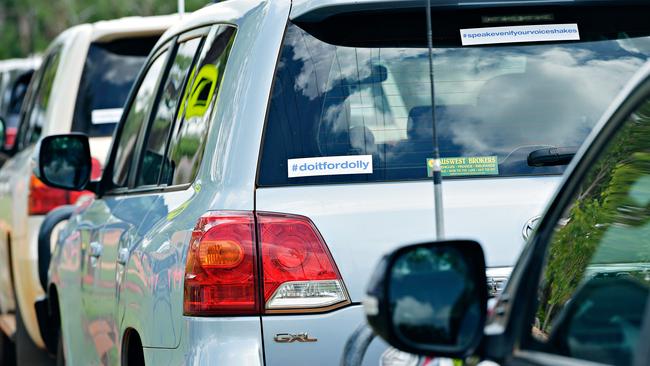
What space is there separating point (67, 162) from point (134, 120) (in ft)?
1.36

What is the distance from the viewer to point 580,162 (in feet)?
9.69

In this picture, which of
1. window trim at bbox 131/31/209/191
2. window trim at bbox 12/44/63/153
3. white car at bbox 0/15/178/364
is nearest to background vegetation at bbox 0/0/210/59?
window trim at bbox 12/44/63/153

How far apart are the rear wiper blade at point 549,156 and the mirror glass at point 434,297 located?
1.71 meters

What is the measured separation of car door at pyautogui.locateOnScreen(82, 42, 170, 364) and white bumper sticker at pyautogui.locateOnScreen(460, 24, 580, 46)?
1331 mm

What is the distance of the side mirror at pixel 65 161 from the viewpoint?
667 cm

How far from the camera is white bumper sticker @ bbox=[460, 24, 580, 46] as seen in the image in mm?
4629

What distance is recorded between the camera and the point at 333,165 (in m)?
4.48

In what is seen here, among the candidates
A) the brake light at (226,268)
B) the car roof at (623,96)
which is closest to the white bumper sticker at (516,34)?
the brake light at (226,268)

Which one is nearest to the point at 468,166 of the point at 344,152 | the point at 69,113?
the point at 344,152

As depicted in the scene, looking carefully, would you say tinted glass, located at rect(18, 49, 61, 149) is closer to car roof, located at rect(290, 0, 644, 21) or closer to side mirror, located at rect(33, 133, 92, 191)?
side mirror, located at rect(33, 133, 92, 191)

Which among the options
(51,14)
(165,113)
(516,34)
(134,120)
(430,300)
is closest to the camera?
(430,300)

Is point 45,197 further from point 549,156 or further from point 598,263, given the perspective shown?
point 598,263

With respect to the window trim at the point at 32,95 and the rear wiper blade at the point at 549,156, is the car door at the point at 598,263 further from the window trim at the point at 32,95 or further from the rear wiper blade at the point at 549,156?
the window trim at the point at 32,95

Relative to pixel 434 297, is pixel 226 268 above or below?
above
